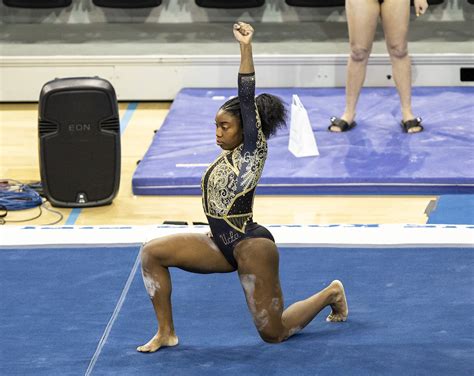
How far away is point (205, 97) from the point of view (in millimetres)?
8391

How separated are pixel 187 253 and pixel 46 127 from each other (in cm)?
243

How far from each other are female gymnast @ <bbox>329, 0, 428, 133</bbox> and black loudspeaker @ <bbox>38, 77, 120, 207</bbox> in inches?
65.1

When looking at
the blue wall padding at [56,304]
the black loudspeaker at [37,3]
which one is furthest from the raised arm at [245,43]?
the black loudspeaker at [37,3]

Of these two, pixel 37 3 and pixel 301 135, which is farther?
pixel 37 3

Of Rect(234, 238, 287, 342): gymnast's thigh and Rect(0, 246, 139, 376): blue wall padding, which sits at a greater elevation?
Rect(234, 238, 287, 342): gymnast's thigh

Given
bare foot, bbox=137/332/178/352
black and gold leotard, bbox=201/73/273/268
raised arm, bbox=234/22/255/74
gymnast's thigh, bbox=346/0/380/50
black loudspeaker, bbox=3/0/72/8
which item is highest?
raised arm, bbox=234/22/255/74

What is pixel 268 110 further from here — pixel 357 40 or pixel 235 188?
pixel 357 40


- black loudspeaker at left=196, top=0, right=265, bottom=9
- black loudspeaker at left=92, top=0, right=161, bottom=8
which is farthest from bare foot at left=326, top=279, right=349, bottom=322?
black loudspeaker at left=92, top=0, right=161, bottom=8

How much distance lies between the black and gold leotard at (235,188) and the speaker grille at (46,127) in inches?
92.5

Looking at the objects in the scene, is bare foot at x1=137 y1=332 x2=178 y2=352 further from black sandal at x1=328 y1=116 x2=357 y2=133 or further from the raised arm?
black sandal at x1=328 y1=116 x2=357 y2=133

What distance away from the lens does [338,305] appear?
4.52 m

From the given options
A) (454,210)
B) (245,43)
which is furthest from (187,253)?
(454,210)

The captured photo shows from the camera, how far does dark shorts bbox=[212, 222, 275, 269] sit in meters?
4.24

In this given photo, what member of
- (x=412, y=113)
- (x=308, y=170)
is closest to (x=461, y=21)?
(x=412, y=113)
